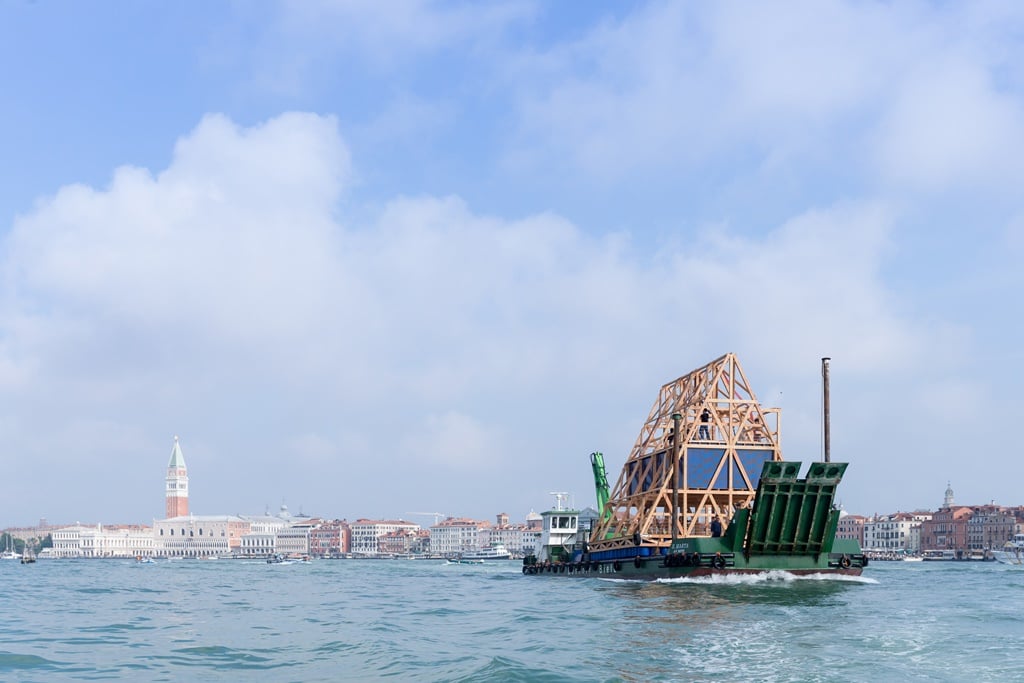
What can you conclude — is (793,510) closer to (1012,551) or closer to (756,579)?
(756,579)

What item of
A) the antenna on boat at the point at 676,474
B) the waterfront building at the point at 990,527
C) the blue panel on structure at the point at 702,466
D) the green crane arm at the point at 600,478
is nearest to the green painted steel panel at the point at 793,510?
the antenna on boat at the point at 676,474

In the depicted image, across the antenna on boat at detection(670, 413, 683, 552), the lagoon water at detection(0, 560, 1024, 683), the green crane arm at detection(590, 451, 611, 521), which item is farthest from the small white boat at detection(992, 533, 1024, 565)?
the lagoon water at detection(0, 560, 1024, 683)

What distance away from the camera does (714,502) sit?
5741 cm

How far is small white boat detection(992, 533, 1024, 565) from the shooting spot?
165 metres

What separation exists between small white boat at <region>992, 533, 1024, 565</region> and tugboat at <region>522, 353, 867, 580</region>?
374ft

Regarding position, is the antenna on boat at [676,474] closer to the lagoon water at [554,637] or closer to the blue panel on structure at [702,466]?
the blue panel on structure at [702,466]

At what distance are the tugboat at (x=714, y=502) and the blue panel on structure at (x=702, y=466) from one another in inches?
2.0

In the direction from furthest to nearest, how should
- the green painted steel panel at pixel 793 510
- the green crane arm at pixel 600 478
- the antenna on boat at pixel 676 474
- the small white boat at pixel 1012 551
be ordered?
the small white boat at pixel 1012 551
the green crane arm at pixel 600 478
the antenna on boat at pixel 676 474
the green painted steel panel at pixel 793 510

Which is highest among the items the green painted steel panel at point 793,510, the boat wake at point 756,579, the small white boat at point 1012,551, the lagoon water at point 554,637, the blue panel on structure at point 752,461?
the blue panel on structure at point 752,461

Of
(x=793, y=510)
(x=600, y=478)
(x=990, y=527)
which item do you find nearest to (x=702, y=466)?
(x=793, y=510)

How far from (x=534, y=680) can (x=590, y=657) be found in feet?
10.6

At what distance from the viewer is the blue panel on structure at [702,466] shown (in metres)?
57.8

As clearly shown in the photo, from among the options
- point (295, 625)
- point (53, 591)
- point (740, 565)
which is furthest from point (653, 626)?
point (53, 591)

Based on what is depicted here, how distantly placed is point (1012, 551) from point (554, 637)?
16384 centimetres
